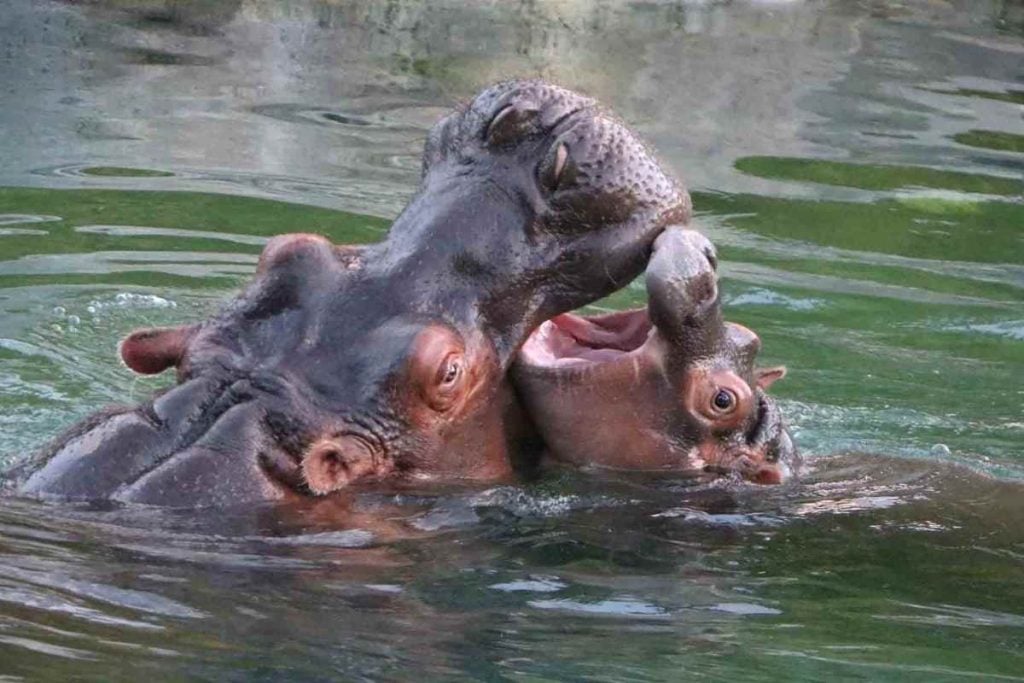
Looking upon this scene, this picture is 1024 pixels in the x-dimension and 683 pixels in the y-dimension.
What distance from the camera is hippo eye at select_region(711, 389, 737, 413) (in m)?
5.85

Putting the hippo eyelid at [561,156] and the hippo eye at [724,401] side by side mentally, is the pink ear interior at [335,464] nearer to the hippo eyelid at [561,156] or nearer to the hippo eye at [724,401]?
the hippo eyelid at [561,156]

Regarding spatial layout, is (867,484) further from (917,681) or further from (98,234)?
(98,234)

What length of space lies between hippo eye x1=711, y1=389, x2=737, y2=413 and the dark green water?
28 centimetres

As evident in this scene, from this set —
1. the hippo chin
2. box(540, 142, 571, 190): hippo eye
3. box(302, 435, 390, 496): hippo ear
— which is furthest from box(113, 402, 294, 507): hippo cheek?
box(540, 142, 571, 190): hippo eye

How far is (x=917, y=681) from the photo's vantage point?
4469 mm

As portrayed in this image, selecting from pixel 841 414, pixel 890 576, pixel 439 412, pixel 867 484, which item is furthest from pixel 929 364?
pixel 439 412

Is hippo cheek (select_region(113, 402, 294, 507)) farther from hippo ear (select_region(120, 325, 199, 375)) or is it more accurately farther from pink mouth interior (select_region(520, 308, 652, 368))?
pink mouth interior (select_region(520, 308, 652, 368))

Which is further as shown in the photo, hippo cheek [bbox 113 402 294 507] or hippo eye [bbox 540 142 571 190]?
hippo eye [bbox 540 142 571 190]

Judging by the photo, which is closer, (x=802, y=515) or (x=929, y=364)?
(x=802, y=515)

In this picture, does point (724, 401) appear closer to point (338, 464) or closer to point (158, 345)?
point (338, 464)

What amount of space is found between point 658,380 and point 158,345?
146cm

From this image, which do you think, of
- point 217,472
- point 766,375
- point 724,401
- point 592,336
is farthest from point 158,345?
point 766,375

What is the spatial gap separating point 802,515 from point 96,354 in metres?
3.43

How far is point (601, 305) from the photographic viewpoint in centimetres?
938
